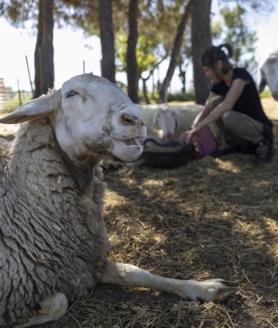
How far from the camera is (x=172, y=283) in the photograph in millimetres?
2635

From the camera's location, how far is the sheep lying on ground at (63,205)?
2340 mm

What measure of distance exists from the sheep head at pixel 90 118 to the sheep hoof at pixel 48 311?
2.40 feet

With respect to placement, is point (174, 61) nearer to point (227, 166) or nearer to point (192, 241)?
point (227, 166)

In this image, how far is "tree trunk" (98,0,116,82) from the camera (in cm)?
732

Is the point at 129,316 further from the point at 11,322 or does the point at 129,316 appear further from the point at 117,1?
the point at 117,1

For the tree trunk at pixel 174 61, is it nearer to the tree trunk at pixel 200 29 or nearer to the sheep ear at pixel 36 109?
the tree trunk at pixel 200 29

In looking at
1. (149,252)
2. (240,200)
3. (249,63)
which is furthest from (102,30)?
(249,63)

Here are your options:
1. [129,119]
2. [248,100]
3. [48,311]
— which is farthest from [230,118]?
[48,311]

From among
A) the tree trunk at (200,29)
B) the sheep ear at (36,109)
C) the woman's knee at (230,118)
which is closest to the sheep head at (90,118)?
the sheep ear at (36,109)

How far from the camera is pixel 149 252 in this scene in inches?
127

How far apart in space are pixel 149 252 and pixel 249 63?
47991mm

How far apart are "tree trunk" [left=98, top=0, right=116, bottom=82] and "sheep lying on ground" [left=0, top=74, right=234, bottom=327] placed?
4867 mm

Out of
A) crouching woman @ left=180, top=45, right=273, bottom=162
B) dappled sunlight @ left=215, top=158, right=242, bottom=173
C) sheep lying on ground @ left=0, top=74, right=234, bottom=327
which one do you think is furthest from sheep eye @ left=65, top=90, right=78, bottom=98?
dappled sunlight @ left=215, top=158, right=242, bottom=173

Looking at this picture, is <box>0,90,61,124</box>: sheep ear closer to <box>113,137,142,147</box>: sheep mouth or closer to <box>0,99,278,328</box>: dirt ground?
<box>113,137,142,147</box>: sheep mouth
